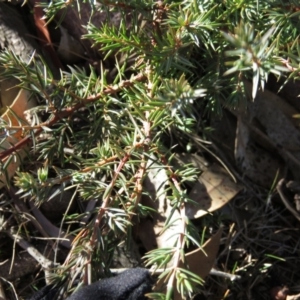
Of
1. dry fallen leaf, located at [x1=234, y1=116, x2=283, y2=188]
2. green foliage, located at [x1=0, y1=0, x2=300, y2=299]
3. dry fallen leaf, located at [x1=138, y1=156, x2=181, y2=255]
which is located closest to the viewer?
green foliage, located at [x1=0, y1=0, x2=300, y2=299]

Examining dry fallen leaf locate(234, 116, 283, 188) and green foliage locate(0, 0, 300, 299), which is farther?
dry fallen leaf locate(234, 116, 283, 188)

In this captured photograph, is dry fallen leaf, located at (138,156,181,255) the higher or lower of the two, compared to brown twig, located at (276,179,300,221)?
higher

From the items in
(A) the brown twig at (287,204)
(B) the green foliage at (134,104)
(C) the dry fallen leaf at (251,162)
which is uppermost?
(B) the green foliage at (134,104)

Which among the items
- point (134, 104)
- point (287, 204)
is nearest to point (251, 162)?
point (287, 204)

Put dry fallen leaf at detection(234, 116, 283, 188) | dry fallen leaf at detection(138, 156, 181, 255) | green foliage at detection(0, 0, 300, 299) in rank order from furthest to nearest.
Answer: dry fallen leaf at detection(234, 116, 283, 188) → dry fallen leaf at detection(138, 156, 181, 255) → green foliage at detection(0, 0, 300, 299)

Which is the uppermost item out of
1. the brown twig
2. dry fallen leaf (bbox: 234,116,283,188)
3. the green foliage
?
the green foliage

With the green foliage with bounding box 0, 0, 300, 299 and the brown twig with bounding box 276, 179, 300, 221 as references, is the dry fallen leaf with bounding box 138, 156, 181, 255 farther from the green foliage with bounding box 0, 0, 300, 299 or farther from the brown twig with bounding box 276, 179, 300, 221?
the brown twig with bounding box 276, 179, 300, 221

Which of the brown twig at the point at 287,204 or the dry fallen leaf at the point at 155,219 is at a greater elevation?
the dry fallen leaf at the point at 155,219

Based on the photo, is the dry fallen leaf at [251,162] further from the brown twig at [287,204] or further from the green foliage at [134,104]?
the green foliage at [134,104]

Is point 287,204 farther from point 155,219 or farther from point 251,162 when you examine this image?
point 155,219

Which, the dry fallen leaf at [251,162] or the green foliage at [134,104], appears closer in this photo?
the green foliage at [134,104]

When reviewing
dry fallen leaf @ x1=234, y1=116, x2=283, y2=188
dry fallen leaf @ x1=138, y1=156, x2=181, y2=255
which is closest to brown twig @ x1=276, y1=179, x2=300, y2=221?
dry fallen leaf @ x1=234, y1=116, x2=283, y2=188

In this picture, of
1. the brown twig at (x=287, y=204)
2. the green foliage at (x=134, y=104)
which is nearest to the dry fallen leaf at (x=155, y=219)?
the green foliage at (x=134, y=104)

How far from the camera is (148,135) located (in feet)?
5.42
